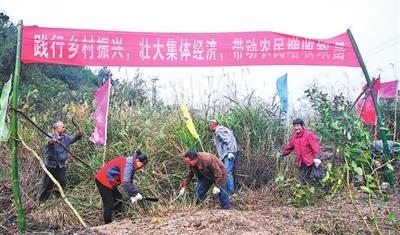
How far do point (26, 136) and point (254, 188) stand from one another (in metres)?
3.95

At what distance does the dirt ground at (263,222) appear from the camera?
180 inches

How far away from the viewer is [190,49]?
7156 mm

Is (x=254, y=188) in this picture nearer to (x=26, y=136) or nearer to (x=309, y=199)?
(x=309, y=199)

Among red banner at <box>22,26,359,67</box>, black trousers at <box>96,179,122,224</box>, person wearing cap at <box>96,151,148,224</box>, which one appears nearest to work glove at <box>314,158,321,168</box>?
red banner at <box>22,26,359,67</box>

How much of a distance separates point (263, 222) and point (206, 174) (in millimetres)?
1288

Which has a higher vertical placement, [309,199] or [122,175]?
[122,175]

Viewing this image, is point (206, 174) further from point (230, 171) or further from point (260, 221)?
point (260, 221)

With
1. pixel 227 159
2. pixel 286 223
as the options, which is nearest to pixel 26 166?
pixel 227 159

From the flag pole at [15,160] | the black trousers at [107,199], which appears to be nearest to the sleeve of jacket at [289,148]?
the black trousers at [107,199]

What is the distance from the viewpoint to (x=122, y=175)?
18.2ft

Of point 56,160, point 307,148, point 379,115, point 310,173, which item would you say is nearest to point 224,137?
point 307,148

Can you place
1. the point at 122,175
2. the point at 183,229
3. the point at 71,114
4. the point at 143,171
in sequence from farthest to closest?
the point at 71,114, the point at 143,171, the point at 122,175, the point at 183,229

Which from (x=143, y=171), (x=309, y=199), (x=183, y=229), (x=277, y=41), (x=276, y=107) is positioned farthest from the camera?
(x=276, y=107)

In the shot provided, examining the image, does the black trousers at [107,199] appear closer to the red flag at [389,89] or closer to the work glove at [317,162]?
the work glove at [317,162]
